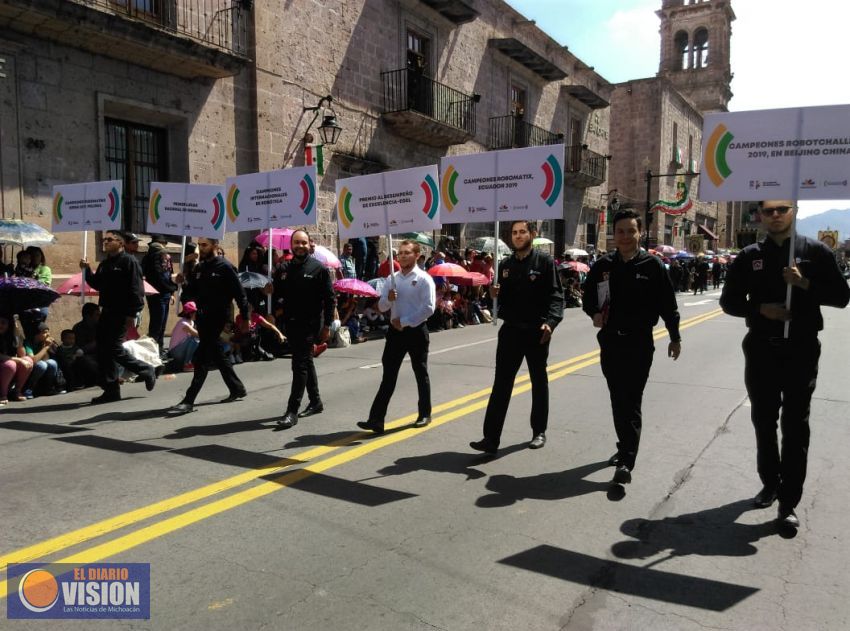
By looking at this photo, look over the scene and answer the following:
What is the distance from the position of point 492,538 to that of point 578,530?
527 millimetres

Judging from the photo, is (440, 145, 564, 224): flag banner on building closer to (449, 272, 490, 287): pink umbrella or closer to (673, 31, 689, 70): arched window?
(449, 272, 490, 287): pink umbrella

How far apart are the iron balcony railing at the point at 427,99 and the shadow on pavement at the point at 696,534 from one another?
55.5ft

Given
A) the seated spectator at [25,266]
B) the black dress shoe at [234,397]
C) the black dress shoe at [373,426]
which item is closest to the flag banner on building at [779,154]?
the black dress shoe at [373,426]

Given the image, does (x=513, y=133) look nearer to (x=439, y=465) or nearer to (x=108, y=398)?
(x=108, y=398)

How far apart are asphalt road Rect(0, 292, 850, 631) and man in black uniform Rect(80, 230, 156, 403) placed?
0.61m

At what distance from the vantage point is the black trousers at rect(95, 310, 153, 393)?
731 centimetres

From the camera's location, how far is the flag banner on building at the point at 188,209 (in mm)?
9992

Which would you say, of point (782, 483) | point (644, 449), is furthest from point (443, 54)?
point (782, 483)

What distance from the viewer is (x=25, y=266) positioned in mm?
10289

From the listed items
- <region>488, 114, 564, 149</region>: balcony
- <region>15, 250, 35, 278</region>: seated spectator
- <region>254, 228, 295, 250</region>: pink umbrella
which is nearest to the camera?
<region>15, 250, 35, 278</region>: seated spectator

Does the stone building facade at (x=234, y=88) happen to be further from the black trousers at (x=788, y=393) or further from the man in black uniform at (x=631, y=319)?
the black trousers at (x=788, y=393)

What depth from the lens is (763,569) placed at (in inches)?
133

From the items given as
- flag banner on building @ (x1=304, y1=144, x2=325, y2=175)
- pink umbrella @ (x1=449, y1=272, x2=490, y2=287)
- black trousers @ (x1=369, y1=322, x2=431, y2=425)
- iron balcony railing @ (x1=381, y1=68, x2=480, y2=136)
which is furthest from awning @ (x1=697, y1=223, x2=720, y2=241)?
black trousers @ (x1=369, y1=322, x2=431, y2=425)

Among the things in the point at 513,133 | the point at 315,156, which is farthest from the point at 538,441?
the point at 513,133
